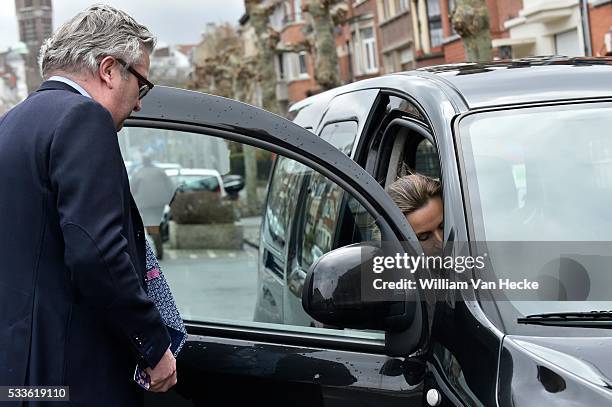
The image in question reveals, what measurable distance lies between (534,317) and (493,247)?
25 centimetres

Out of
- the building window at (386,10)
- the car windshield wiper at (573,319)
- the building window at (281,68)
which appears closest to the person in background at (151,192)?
the car windshield wiper at (573,319)

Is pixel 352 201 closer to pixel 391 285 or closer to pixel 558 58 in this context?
pixel 391 285

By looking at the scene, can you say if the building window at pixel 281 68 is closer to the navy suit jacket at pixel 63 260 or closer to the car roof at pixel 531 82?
the car roof at pixel 531 82

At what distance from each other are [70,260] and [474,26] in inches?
412

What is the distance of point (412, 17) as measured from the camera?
1523 inches

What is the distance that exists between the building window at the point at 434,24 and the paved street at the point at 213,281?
103ft

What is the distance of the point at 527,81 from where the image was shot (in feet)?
9.95

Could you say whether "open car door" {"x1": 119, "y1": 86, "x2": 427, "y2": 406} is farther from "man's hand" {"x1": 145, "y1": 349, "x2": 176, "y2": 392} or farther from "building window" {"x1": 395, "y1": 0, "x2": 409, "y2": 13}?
"building window" {"x1": 395, "y1": 0, "x2": 409, "y2": 13}

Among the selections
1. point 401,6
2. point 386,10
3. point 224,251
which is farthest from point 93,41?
point 386,10

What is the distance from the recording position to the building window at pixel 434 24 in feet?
119

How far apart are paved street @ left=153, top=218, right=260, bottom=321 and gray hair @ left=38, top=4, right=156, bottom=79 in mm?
930

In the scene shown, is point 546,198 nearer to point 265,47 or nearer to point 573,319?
point 573,319

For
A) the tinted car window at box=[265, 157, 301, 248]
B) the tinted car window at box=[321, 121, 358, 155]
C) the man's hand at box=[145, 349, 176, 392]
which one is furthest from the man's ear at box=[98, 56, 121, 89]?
the tinted car window at box=[265, 157, 301, 248]

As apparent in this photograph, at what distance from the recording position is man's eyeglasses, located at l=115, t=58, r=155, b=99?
98.3 inches
